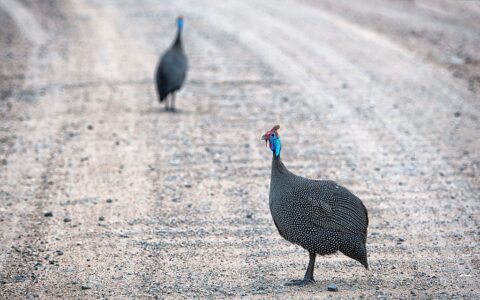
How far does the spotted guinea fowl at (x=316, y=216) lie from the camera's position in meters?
4.65

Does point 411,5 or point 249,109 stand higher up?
point 411,5

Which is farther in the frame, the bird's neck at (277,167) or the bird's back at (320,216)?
the bird's neck at (277,167)

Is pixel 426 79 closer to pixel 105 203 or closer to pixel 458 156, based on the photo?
pixel 458 156

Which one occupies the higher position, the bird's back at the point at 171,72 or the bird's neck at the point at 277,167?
the bird's neck at the point at 277,167

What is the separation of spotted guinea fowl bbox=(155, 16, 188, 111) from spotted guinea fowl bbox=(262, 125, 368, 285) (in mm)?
4490

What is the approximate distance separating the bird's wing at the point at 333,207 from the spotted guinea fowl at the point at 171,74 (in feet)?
15.2

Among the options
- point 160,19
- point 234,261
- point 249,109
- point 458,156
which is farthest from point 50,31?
point 234,261

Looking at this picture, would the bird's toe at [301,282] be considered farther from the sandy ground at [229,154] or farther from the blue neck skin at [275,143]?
the blue neck skin at [275,143]

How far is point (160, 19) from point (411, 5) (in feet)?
17.4

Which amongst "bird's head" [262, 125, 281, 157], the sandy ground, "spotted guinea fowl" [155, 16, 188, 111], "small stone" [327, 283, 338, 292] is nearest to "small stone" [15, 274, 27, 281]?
the sandy ground

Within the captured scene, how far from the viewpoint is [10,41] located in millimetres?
13219

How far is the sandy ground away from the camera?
5121 millimetres

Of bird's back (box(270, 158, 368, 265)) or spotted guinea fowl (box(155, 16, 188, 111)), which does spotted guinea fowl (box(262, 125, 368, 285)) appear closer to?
bird's back (box(270, 158, 368, 265))

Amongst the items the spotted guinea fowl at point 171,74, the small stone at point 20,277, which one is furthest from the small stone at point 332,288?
the spotted guinea fowl at point 171,74
